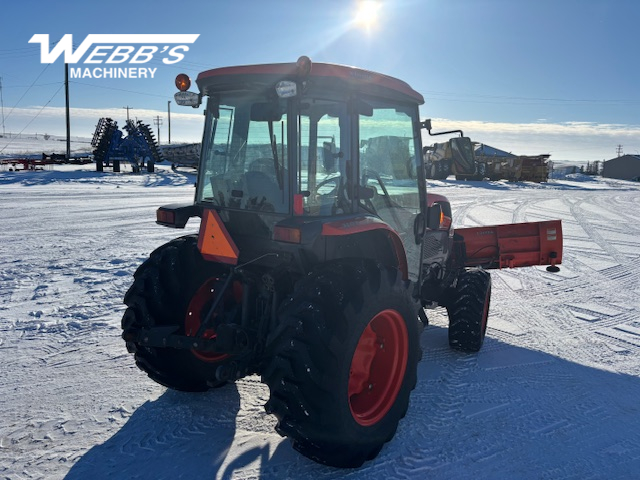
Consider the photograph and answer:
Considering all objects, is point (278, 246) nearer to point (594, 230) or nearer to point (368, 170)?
point (368, 170)

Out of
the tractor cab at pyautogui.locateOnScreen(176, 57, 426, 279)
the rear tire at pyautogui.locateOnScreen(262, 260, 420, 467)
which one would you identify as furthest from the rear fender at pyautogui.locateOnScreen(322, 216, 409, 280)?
the rear tire at pyautogui.locateOnScreen(262, 260, 420, 467)

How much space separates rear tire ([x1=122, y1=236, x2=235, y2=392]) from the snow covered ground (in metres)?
0.23

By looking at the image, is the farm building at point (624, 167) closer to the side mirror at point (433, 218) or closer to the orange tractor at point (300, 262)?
the side mirror at point (433, 218)

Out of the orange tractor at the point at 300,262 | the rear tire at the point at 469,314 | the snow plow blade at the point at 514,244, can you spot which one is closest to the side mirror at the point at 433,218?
the orange tractor at the point at 300,262

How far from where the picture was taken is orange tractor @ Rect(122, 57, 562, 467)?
9.30 feet

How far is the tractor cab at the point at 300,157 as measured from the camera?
3.19 metres

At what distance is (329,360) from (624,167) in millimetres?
79291

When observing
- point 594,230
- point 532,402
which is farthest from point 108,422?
point 594,230

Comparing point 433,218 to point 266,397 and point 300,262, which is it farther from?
point 266,397

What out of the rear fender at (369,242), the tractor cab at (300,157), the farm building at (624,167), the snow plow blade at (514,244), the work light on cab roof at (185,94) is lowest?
the snow plow blade at (514,244)

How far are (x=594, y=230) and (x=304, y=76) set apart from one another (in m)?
12.8

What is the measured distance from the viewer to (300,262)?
332 centimetres

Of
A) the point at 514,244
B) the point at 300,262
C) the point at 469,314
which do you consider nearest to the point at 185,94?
the point at 300,262

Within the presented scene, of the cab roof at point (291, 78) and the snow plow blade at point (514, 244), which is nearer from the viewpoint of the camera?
the cab roof at point (291, 78)
